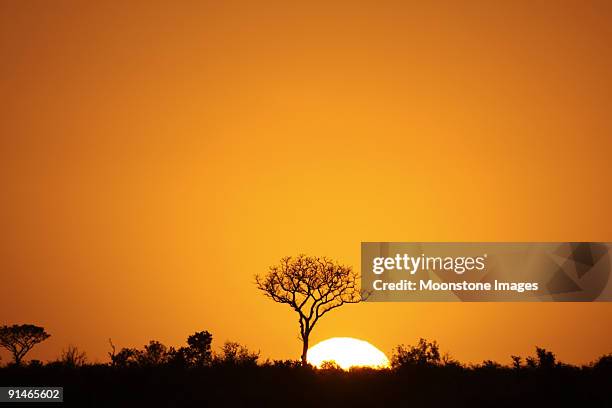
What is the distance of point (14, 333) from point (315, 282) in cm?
6866

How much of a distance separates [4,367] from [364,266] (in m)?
46.4

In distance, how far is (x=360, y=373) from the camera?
120ft

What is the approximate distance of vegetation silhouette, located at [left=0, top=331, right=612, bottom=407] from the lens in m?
31.2

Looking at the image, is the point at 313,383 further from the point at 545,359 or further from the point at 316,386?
the point at 545,359

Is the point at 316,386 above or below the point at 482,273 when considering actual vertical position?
below

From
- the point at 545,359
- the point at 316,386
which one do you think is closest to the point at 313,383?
the point at 316,386

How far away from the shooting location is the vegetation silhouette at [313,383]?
3123cm

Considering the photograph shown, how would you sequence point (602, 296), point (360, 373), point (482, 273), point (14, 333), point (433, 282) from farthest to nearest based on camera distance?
point (14, 333) < point (602, 296) < point (482, 273) < point (433, 282) < point (360, 373)

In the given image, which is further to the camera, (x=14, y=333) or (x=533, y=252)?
(x=14, y=333)

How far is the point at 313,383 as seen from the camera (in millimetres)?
33969

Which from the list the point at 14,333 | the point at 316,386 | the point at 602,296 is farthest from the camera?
the point at 14,333

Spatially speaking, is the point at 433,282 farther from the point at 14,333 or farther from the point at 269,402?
the point at 14,333

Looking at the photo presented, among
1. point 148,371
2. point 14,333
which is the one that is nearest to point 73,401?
point 148,371

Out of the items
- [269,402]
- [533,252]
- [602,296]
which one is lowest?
[269,402]
